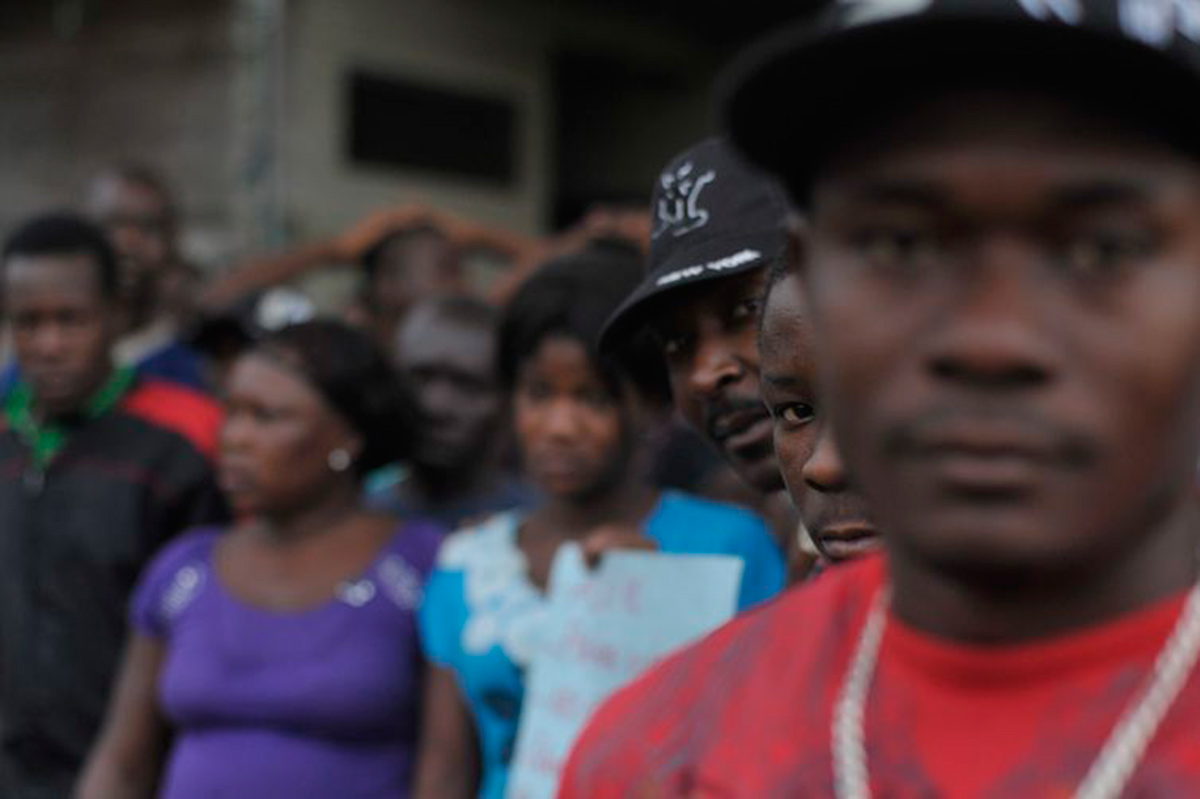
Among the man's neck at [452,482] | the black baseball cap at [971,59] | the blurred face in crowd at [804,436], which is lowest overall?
the man's neck at [452,482]

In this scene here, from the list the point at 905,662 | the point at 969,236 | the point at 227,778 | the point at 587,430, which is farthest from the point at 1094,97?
the point at 227,778

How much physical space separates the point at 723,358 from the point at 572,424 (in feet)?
3.20

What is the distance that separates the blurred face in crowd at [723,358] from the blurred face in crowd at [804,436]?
446mm

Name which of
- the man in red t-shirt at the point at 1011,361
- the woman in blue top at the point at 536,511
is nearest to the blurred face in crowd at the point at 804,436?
the man in red t-shirt at the point at 1011,361

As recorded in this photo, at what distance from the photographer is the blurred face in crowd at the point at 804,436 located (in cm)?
198

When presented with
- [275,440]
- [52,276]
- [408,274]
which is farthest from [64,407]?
[408,274]

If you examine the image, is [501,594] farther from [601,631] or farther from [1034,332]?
[1034,332]

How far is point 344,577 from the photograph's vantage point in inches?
162

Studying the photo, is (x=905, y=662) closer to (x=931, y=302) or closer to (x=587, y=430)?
(x=931, y=302)

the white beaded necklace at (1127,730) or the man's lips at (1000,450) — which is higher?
the man's lips at (1000,450)

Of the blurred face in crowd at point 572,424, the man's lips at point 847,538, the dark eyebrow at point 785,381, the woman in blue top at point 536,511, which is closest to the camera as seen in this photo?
the man's lips at point 847,538

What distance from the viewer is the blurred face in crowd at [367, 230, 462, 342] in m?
6.85

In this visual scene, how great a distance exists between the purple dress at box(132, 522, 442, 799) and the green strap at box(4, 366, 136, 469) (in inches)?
39.8

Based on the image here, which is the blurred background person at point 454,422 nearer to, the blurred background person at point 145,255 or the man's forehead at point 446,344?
the man's forehead at point 446,344
